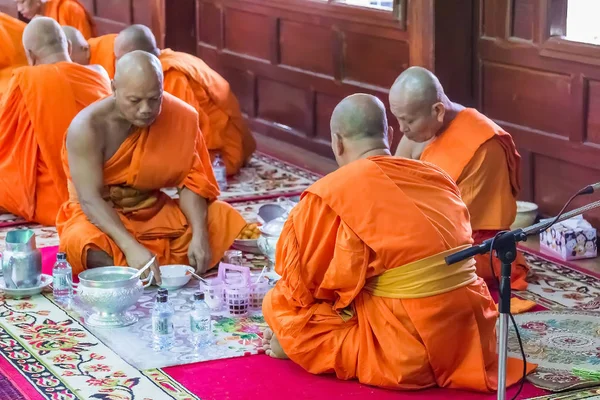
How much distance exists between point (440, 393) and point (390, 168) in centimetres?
83

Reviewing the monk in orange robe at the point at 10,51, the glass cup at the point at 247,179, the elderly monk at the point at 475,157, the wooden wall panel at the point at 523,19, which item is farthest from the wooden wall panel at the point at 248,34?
the elderly monk at the point at 475,157

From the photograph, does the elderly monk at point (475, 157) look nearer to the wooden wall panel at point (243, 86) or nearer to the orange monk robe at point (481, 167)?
the orange monk robe at point (481, 167)

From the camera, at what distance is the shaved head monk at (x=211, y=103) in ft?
24.8

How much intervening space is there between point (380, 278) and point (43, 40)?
3408 millimetres

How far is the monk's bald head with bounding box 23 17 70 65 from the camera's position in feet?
21.5

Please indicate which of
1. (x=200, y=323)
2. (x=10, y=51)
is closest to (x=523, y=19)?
(x=200, y=323)

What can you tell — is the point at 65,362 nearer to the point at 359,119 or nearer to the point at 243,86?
the point at 359,119

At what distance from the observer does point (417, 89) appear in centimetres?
479

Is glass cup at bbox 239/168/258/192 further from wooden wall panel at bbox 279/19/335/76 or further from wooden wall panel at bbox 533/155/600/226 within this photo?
wooden wall panel at bbox 533/155/600/226

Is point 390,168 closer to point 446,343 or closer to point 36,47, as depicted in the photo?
point 446,343

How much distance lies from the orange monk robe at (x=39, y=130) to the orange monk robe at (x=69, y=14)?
3.19 metres

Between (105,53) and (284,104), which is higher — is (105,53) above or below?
above

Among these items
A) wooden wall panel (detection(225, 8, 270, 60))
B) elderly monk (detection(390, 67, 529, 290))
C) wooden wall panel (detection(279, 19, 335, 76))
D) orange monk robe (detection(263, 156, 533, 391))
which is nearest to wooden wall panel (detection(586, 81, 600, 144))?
elderly monk (detection(390, 67, 529, 290))

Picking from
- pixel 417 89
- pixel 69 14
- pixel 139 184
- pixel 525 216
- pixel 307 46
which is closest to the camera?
pixel 417 89
